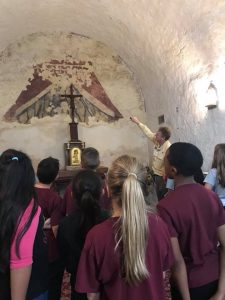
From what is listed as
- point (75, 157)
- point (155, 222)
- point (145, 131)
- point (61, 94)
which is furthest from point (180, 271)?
point (61, 94)

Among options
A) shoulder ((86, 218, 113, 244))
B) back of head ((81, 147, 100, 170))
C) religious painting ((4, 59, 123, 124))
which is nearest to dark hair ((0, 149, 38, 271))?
shoulder ((86, 218, 113, 244))

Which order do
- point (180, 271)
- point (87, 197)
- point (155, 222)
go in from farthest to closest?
point (87, 197), point (180, 271), point (155, 222)

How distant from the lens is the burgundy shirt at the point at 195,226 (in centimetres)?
164

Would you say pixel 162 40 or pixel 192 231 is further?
pixel 162 40

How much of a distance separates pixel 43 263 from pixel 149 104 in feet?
16.9

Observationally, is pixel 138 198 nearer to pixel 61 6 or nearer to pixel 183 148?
pixel 183 148

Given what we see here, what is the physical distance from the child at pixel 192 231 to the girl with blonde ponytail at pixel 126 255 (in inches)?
7.4

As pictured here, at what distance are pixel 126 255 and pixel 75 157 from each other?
4.69 meters

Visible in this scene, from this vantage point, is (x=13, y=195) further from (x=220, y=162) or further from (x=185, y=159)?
(x=220, y=162)

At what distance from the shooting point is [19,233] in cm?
137

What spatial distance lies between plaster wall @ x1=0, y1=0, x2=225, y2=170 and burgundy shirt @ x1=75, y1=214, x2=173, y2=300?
9.42 feet

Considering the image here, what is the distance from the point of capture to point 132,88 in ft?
21.9

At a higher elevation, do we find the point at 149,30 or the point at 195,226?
the point at 149,30

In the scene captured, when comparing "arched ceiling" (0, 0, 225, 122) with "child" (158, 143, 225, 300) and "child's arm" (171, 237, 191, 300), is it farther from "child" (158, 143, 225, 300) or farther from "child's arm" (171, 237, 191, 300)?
"child's arm" (171, 237, 191, 300)
